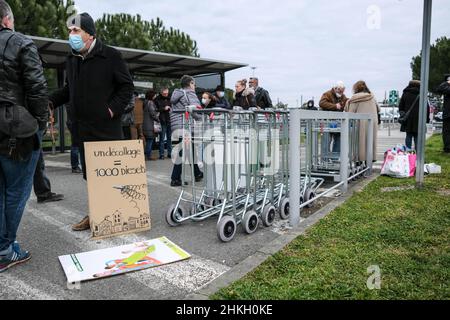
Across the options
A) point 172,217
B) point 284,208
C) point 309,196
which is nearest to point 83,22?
point 172,217

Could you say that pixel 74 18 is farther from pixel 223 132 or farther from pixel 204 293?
pixel 204 293

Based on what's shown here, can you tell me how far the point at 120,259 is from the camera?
313 cm

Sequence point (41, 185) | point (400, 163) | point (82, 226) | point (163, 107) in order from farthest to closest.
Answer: point (163, 107), point (400, 163), point (41, 185), point (82, 226)

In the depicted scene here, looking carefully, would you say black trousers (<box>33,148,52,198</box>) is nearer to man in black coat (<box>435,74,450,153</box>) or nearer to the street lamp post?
the street lamp post

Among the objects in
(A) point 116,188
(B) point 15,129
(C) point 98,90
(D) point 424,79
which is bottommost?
(A) point 116,188

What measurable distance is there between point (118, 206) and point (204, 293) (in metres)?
1.59

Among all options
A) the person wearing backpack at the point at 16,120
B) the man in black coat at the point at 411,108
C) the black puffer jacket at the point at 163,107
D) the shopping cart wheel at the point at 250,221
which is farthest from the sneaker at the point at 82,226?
the man in black coat at the point at 411,108

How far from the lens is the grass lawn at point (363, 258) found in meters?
2.48

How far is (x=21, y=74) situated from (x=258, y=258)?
88.7 inches

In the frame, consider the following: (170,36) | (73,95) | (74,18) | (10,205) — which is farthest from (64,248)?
(170,36)

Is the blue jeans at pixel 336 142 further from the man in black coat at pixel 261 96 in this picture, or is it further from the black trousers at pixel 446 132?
the black trousers at pixel 446 132

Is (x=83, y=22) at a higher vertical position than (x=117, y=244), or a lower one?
higher

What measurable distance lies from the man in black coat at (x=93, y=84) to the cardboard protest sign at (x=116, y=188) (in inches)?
7.7

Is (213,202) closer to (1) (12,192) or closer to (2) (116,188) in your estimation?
(2) (116,188)
